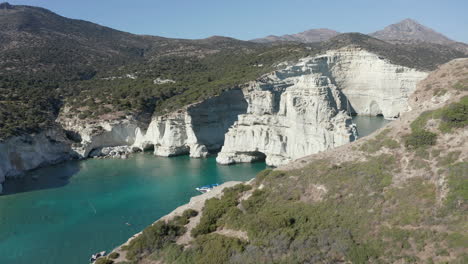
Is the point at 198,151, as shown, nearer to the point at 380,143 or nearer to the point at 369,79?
the point at 380,143

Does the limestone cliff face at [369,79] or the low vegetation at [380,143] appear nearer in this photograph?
the low vegetation at [380,143]

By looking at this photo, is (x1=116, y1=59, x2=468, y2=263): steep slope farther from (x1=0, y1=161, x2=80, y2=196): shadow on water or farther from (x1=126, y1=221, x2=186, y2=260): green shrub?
(x1=0, y1=161, x2=80, y2=196): shadow on water

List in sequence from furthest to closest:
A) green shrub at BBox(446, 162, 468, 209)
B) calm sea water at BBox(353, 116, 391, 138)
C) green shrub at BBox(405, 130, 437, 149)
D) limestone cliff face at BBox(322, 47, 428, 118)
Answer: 1. limestone cliff face at BBox(322, 47, 428, 118)
2. calm sea water at BBox(353, 116, 391, 138)
3. green shrub at BBox(405, 130, 437, 149)
4. green shrub at BBox(446, 162, 468, 209)

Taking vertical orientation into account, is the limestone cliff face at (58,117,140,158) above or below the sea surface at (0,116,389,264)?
above

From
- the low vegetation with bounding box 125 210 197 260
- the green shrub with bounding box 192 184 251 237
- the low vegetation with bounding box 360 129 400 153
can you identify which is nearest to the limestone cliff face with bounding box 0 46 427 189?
the low vegetation with bounding box 360 129 400 153

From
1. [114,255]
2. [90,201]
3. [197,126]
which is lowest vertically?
[90,201]

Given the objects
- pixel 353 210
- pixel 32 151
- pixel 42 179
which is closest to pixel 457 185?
pixel 353 210

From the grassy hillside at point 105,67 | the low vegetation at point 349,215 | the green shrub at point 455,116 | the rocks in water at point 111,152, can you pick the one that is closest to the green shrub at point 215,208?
the low vegetation at point 349,215

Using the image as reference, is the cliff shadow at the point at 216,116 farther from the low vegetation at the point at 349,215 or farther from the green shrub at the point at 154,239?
the green shrub at the point at 154,239
